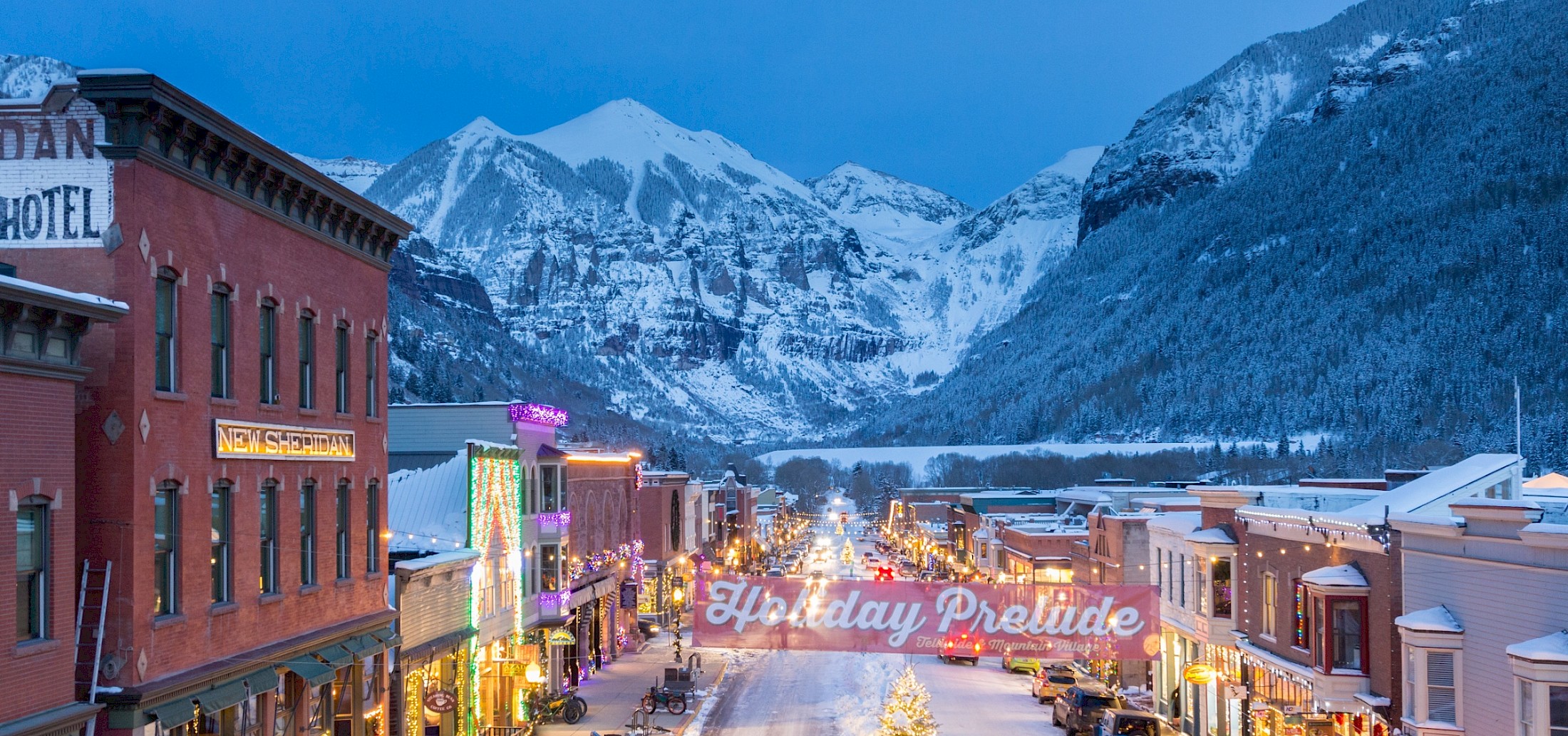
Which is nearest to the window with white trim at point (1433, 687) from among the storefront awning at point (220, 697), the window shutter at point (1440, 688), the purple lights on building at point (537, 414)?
the window shutter at point (1440, 688)

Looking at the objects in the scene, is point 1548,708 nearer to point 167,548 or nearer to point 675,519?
point 167,548

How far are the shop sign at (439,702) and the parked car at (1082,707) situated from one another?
17.8 m

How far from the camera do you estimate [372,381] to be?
108 ft

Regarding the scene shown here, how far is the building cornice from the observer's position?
20797 mm

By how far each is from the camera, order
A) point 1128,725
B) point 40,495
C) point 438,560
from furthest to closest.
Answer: point 1128,725 < point 438,560 < point 40,495

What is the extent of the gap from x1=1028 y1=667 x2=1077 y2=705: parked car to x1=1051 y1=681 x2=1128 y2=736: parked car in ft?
16.3

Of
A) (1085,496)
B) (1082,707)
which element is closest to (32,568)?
(1082,707)

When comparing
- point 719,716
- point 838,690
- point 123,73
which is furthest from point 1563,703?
point 838,690

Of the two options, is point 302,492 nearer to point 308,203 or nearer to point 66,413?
point 308,203

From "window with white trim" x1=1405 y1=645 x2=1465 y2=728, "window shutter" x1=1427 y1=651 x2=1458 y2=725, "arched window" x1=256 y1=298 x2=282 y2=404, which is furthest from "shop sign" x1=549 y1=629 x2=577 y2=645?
"window shutter" x1=1427 y1=651 x2=1458 y2=725

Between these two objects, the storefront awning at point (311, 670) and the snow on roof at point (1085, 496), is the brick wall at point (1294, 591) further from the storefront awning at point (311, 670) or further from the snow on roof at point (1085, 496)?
the snow on roof at point (1085, 496)

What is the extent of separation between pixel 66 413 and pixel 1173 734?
120 ft

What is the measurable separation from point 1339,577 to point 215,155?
23.5m

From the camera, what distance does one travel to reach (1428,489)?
28.7 metres
